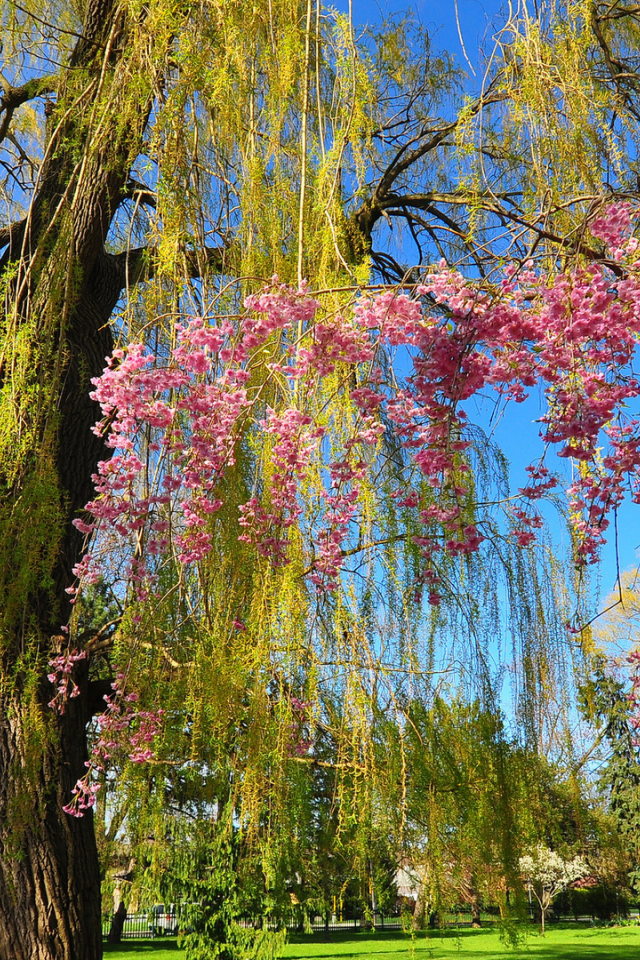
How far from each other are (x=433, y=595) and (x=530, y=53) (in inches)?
51.5

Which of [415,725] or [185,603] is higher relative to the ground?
[185,603]

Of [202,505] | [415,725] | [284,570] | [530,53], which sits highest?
[530,53]

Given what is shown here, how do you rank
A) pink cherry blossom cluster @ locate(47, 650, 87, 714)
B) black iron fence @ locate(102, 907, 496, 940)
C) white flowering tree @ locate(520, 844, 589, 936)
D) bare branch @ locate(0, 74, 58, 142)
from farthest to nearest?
white flowering tree @ locate(520, 844, 589, 936) < black iron fence @ locate(102, 907, 496, 940) < bare branch @ locate(0, 74, 58, 142) < pink cherry blossom cluster @ locate(47, 650, 87, 714)

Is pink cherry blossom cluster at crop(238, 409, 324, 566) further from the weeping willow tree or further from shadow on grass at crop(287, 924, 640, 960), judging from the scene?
shadow on grass at crop(287, 924, 640, 960)

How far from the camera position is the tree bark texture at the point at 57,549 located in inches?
86.6

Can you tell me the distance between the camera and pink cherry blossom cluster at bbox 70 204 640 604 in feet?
4.62

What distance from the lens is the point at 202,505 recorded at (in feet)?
5.70

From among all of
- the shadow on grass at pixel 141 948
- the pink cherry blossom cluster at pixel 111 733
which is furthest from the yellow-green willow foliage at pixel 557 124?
the shadow on grass at pixel 141 948

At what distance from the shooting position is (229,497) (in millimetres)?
1823

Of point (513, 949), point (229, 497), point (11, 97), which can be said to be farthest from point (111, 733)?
point (513, 949)

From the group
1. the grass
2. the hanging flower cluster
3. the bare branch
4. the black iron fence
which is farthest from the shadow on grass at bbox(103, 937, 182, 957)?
the hanging flower cluster

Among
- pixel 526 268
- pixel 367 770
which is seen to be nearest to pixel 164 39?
pixel 526 268

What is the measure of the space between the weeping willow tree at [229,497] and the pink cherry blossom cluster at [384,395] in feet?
0.16

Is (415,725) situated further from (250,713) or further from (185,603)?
(185,603)
